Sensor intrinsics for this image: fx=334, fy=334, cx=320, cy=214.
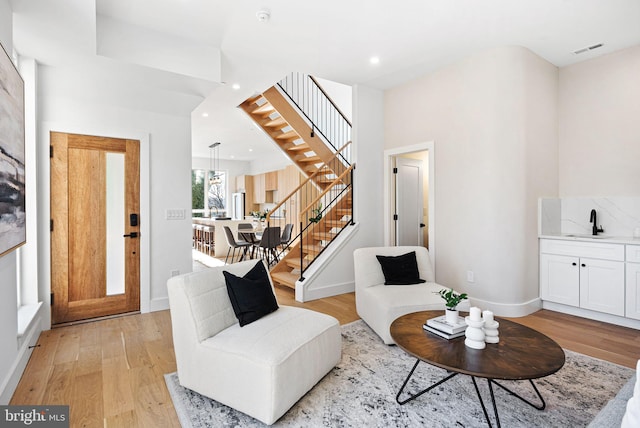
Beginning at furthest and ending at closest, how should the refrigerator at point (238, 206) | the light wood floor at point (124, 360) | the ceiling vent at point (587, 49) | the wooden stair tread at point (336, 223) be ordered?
the refrigerator at point (238, 206), the wooden stair tread at point (336, 223), the ceiling vent at point (587, 49), the light wood floor at point (124, 360)

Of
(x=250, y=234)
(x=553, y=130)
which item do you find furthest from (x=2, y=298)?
(x=553, y=130)

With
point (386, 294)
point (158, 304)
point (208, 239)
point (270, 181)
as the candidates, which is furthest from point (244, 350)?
point (270, 181)

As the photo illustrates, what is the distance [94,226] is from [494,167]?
4.51 meters

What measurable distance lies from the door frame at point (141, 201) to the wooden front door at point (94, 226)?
0.17 ft

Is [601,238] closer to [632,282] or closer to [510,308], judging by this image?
[632,282]

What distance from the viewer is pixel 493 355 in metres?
1.83

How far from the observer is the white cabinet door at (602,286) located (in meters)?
3.42

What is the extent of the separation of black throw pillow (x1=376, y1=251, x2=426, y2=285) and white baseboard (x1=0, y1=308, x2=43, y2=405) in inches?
119

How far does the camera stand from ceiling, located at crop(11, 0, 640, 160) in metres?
2.81

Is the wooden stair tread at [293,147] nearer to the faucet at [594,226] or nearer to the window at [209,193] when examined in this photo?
the faucet at [594,226]

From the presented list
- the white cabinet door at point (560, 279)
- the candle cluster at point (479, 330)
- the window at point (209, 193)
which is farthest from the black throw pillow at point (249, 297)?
the window at point (209, 193)

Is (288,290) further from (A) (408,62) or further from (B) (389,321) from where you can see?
(A) (408,62)

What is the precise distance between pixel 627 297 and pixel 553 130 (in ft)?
6.71

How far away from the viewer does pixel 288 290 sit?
16.3 ft
